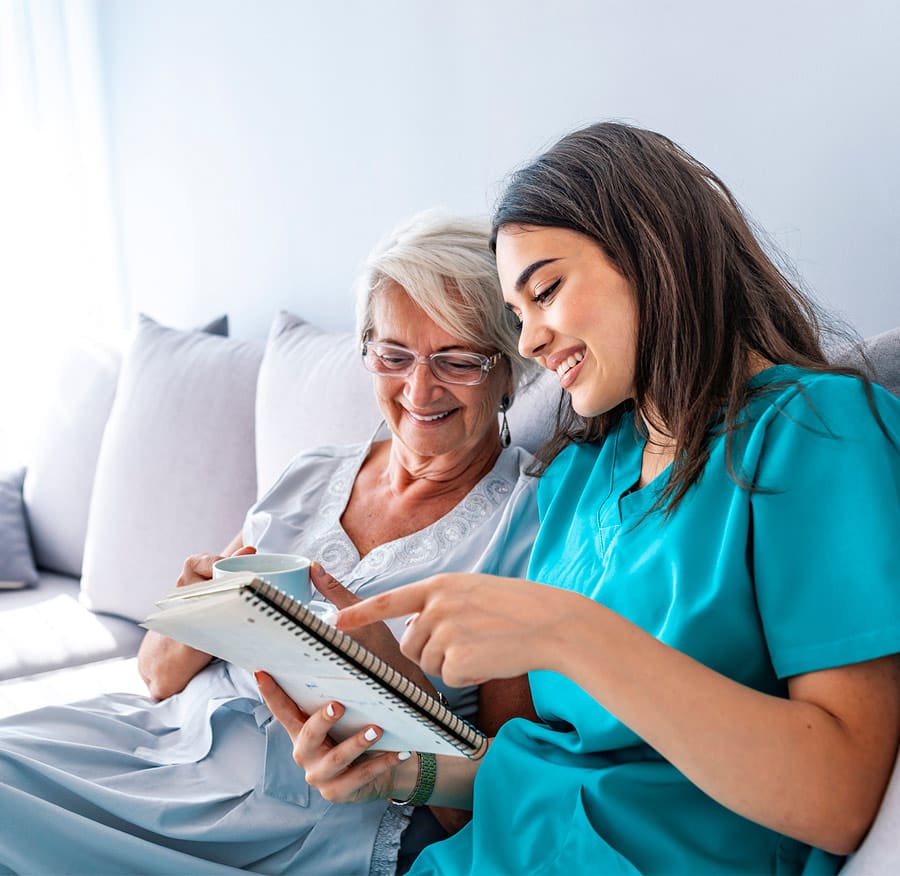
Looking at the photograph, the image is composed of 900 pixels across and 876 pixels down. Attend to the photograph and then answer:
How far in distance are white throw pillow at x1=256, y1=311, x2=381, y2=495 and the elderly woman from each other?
0.14 meters

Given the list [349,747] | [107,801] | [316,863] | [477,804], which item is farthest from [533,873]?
[107,801]

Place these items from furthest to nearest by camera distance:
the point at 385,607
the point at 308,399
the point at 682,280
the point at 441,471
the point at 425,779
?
the point at 308,399, the point at 441,471, the point at 425,779, the point at 682,280, the point at 385,607

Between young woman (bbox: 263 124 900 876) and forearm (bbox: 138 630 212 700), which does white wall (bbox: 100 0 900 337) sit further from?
forearm (bbox: 138 630 212 700)

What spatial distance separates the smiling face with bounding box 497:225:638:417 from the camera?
1.07 metres

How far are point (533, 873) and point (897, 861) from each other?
14.6 inches

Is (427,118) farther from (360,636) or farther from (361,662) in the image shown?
(361,662)

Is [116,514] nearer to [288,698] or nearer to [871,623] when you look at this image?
[288,698]

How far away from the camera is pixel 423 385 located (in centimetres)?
144

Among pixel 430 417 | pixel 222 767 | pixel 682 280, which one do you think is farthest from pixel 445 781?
pixel 682 280

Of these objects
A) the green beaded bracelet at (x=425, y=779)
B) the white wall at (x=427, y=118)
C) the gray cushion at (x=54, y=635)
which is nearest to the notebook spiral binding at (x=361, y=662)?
the green beaded bracelet at (x=425, y=779)

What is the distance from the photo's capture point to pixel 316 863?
3.99ft

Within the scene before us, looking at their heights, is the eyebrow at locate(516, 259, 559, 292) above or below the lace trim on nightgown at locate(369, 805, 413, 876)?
above

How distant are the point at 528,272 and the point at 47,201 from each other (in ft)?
8.01

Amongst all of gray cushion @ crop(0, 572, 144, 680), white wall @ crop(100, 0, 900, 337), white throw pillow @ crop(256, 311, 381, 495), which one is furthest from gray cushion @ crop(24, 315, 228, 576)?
white throw pillow @ crop(256, 311, 381, 495)
